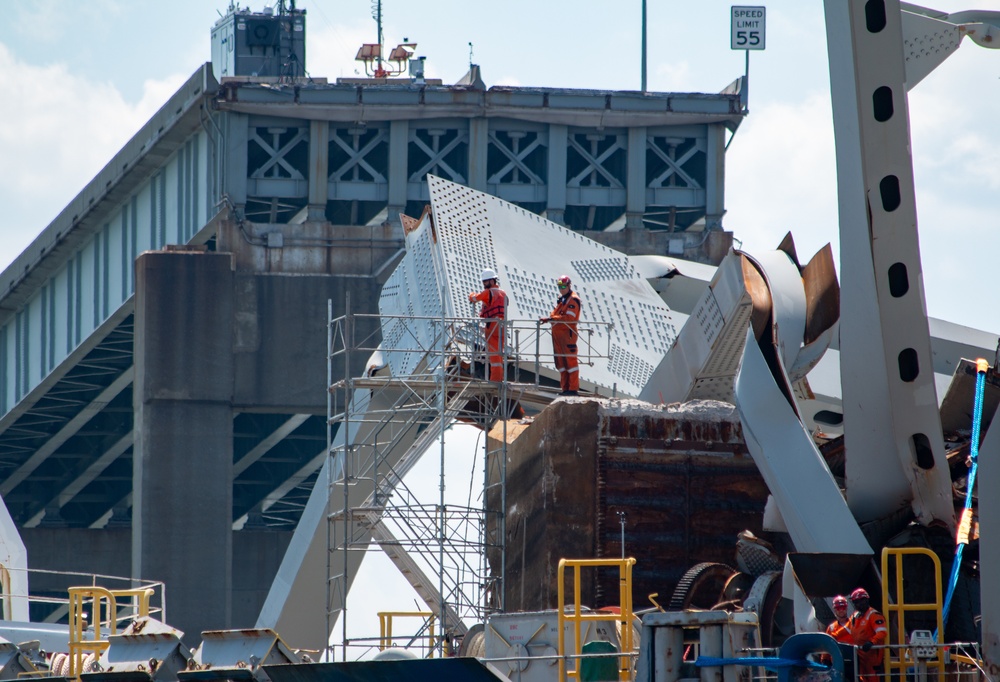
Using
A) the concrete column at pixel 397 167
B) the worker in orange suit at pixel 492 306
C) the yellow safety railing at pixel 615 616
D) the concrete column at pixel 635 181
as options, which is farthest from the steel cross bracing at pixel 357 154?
the yellow safety railing at pixel 615 616

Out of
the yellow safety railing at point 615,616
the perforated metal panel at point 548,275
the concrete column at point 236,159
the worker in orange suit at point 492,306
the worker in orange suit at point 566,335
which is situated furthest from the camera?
the concrete column at point 236,159

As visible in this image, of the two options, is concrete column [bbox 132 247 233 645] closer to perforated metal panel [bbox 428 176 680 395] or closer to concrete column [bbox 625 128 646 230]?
concrete column [bbox 625 128 646 230]

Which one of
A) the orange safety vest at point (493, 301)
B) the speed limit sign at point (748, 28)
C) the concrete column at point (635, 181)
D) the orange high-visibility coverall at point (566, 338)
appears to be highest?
the speed limit sign at point (748, 28)

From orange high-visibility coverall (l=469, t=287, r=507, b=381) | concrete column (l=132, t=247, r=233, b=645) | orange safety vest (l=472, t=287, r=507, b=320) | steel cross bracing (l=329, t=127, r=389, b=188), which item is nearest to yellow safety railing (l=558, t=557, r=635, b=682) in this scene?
orange high-visibility coverall (l=469, t=287, r=507, b=381)

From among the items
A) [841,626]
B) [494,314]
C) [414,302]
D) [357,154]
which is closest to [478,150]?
[357,154]

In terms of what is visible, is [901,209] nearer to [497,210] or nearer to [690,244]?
[497,210]

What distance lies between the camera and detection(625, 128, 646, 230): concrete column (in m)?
50.3

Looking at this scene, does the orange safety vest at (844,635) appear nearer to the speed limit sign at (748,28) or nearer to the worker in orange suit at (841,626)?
the worker in orange suit at (841,626)

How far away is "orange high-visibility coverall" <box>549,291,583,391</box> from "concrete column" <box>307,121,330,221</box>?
2246cm

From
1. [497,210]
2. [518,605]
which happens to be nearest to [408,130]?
[497,210]

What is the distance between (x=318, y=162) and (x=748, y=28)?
12.9 meters

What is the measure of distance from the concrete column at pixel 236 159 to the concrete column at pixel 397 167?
408 cm

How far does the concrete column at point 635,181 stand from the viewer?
50344mm

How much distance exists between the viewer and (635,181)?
5044 centimetres
